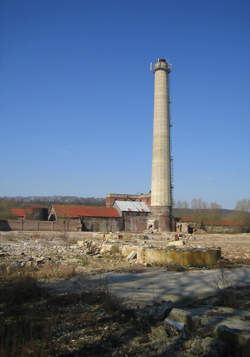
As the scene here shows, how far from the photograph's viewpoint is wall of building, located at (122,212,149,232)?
1726 inches

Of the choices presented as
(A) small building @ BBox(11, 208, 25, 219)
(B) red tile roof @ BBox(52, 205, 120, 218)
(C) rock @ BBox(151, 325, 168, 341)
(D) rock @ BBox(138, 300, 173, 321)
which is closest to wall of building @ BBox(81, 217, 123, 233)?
(B) red tile roof @ BBox(52, 205, 120, 218)

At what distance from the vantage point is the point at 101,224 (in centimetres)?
4181

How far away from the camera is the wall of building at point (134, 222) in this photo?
43.8 m

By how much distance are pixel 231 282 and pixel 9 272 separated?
6156mm

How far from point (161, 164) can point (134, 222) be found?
9580mm

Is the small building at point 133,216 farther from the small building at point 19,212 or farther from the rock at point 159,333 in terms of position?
the rock at point 159,333

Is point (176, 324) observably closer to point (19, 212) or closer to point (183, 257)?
point (183, 257)

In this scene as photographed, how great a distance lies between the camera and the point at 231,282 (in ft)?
26.6

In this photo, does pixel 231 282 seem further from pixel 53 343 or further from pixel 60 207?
pixel 60 207

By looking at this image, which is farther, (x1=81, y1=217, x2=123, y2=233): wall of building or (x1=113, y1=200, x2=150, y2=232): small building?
(x1=113, y1=200, x2=150, y2=232): small building

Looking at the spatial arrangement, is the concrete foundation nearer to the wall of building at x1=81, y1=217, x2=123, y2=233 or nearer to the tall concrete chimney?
the tall concrete chimney

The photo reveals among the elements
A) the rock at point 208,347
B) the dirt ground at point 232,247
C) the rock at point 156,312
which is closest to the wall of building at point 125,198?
the dirt ground at point 232,247

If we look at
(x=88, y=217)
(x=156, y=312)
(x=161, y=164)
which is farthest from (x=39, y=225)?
(x=156, y=312)

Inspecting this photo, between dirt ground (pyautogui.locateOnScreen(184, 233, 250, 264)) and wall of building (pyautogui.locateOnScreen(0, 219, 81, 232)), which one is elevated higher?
wall of building (pyautogui.locateOnScreen(0, 219, 81, 232))
